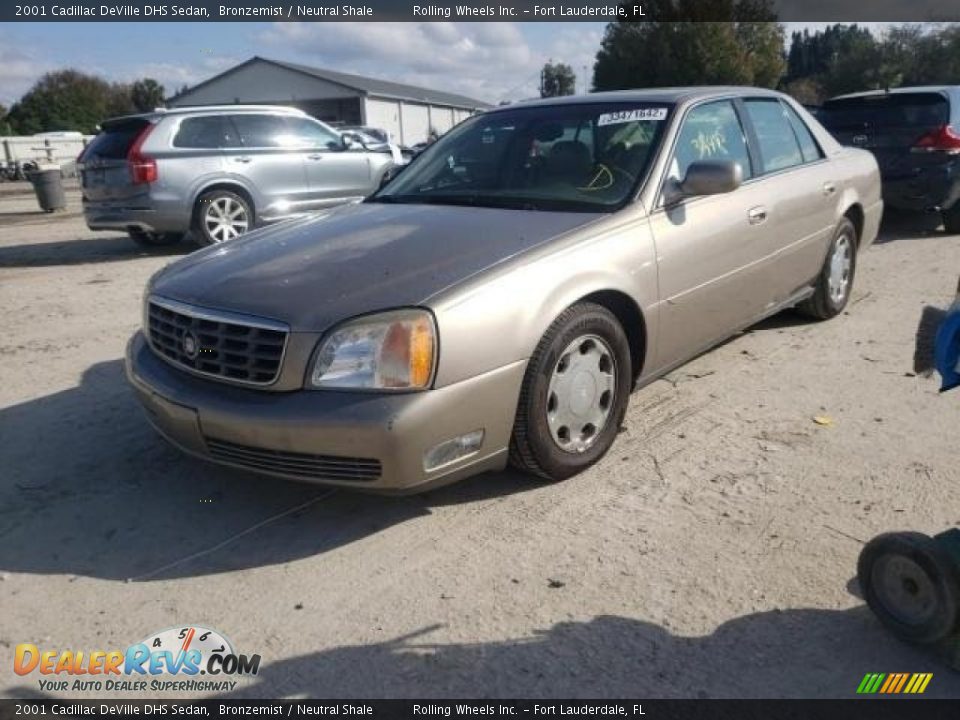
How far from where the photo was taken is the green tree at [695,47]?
4275 cm

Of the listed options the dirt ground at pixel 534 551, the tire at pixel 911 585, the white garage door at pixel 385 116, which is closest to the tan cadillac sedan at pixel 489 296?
the dirt ground at pixel 534 551

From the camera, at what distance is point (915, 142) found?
8398 millimetres

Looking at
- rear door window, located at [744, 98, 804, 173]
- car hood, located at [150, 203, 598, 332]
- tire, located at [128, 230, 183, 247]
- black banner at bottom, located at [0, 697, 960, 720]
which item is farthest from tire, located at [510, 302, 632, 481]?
tire, located at [128, 230, 183, 247]

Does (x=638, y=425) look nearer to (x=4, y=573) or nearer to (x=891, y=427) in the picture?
(x=891, y=427)

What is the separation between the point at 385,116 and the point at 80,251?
43732mm

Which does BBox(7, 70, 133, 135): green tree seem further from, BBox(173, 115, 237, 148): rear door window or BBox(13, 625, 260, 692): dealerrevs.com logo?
BBox(13, 625, 260, 692): dealerrevs.com logo

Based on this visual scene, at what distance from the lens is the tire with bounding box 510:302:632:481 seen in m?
3.14

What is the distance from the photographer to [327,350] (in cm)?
281

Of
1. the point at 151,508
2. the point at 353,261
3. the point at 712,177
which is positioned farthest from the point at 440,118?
Answer: the point at 151,508

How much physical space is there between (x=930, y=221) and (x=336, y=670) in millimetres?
9775

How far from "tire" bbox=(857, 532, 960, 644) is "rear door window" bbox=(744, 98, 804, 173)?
2.86 meters

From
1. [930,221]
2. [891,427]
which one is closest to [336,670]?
[891,427]

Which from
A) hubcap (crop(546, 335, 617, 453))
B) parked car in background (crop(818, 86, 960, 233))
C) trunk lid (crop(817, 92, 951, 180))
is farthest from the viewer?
trunk lid (crop(817, 92, 951, 180))

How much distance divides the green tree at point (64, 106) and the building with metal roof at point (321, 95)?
1182 cm
